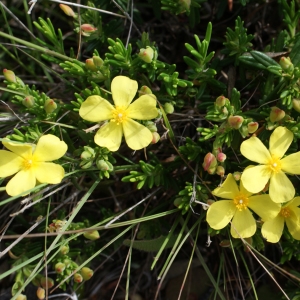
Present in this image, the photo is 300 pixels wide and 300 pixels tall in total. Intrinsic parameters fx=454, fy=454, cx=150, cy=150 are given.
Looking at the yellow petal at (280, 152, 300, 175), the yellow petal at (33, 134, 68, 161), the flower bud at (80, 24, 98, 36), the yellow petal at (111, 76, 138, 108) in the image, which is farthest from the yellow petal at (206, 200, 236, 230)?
the flower bud at (80, 24, 98, 36)

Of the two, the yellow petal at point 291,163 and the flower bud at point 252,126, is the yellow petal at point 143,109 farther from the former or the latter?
the yellow petal at point 291,163

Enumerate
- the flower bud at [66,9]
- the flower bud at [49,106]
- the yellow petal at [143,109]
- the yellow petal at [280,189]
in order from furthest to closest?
1. the flower bud at [66,9]
2. the flower bud at [49,106]
3. the yellow petal at [143,109]
4. the yellow petal at [280,189]

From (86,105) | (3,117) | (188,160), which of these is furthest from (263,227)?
(3,117)

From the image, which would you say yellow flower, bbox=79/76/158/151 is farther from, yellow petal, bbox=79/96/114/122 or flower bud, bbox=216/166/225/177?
flower bud, bbox=216/166/225/177

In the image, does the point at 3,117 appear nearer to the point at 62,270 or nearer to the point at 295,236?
the point at 62,270

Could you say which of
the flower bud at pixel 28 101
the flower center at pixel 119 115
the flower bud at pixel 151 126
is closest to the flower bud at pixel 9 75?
the flower bud at pixel 28 101

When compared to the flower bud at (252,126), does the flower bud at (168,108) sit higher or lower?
lower
